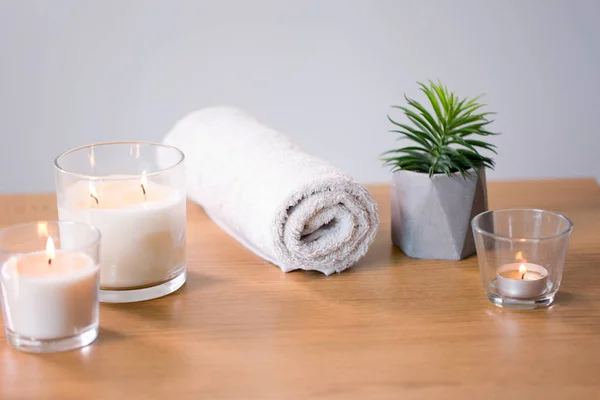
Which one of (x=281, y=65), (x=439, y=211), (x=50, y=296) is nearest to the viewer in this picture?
(x=50, y=296)

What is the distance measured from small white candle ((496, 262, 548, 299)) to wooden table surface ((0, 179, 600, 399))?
19 millimetres

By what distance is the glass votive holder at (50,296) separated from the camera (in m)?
0.70

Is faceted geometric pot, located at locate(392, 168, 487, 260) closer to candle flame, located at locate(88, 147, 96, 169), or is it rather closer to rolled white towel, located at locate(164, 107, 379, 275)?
rolled white towel, located at locate(164, 107, 379, 275)

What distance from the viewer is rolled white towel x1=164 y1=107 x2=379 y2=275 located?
86cm

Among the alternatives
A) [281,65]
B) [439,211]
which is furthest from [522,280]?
[281,65]

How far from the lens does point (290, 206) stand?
862 millimetres

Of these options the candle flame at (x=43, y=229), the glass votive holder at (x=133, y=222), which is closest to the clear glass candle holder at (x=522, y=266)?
the glass votive holder at (x=133, y=222)

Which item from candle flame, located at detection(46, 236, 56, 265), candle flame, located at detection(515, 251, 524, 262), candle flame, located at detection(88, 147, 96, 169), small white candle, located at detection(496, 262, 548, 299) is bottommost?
small white candle, located at detection(496, 262, 548, 299)

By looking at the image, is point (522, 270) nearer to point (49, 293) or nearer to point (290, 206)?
point (290, 206)

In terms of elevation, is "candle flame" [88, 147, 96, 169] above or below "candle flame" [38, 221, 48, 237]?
above

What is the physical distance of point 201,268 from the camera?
0.91 meters

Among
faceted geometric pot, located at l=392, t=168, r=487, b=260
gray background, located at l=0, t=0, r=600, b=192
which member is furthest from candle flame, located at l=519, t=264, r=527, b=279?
gray background, located at l=0, t=0, r=600, b=192

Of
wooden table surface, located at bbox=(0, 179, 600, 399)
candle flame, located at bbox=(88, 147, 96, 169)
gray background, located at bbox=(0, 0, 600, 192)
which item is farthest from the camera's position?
gray background, located at bbox=(0, 0, 600, 192)

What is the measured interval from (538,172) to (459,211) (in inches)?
53.0
